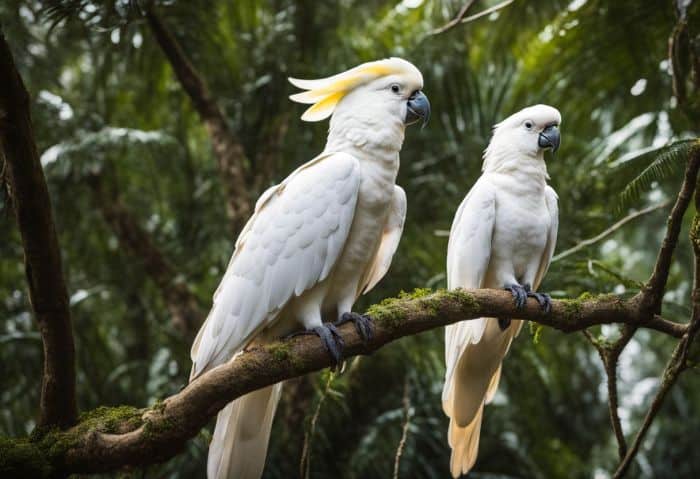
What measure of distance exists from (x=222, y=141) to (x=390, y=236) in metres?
2.58

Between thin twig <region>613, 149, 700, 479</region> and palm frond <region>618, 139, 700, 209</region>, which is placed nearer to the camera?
thin twig <region>613, 149, 700, 479</region>

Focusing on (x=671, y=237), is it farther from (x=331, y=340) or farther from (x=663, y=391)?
(x=331, y=340)

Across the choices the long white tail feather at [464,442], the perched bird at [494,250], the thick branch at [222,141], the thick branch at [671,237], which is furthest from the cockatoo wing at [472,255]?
the thick branch at [222,141]

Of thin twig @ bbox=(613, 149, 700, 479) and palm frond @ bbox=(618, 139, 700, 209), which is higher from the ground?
palm frond @ bbox=(618, 139, 700, 209)

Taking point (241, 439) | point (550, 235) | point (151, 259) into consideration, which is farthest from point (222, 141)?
point (241, 439)

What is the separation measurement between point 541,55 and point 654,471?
4.74m

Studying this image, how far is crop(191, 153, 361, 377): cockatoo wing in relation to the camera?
2867 mm

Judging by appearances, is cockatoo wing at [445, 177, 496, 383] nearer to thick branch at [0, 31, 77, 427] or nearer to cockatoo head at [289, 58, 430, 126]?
cockatoo head at [289, 58, 430, 126]

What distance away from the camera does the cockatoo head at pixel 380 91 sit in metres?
3.20

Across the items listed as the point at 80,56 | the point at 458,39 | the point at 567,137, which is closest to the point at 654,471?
the point at 567,137

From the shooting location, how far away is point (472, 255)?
3408 mm

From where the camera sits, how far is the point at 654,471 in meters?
7.73

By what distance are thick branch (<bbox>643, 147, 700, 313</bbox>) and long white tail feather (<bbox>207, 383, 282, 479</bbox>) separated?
63.6 inches

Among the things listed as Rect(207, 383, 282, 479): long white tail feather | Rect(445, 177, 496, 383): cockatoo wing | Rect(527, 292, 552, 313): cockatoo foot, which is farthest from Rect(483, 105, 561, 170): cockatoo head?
Rect(207, 383, 282, 479): long white tail feather
